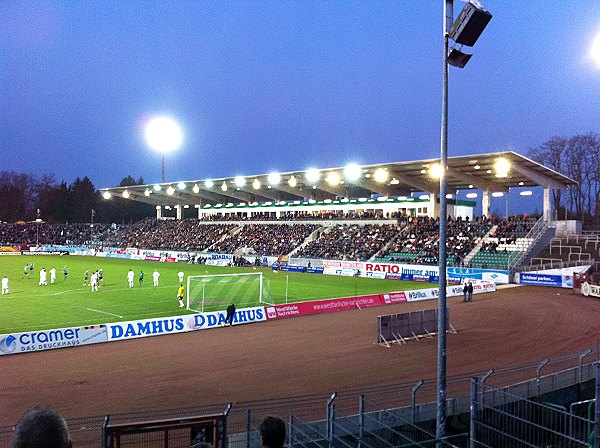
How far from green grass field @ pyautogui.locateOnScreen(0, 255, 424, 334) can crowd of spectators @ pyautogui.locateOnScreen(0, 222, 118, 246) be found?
4287 cm

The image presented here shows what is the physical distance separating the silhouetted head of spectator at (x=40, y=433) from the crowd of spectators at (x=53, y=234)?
9907 centimetres

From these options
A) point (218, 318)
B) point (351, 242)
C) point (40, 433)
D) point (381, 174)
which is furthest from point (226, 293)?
point (40, 433)

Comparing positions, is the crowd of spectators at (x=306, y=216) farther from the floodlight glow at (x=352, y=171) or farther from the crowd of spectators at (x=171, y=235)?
the floodlight glow at (x=352, y=171)

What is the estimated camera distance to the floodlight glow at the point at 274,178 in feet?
221

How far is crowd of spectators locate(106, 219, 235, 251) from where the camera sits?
80.2 meters

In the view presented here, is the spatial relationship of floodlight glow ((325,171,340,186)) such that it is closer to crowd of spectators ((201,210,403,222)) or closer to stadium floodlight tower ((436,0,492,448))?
crowd of spectators ((201,210,403,222))

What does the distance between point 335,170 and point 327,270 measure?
1212cm

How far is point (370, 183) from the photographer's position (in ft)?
215

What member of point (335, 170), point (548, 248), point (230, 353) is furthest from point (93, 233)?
point (230, 353)

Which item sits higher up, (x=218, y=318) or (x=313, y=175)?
(x=313, y=175)

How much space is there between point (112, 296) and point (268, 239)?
38.4 meters

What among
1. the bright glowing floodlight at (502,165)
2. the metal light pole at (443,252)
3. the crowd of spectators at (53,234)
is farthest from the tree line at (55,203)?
the metal light pole at (443,252)

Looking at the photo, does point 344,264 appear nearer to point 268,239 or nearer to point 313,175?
point 313,175

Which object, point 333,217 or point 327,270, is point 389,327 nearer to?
point 327,270
